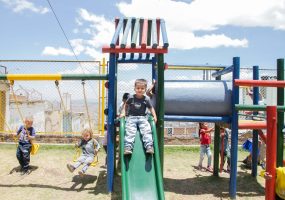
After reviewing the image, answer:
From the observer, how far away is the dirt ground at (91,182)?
18.8 feet

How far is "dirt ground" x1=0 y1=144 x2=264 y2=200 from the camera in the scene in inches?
226

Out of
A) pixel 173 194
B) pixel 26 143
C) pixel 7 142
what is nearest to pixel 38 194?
pixel 26 143

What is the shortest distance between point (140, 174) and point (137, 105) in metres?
1.20

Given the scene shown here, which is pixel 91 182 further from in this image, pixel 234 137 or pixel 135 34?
pixel 135 34

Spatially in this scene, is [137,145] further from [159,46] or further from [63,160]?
[63,160]

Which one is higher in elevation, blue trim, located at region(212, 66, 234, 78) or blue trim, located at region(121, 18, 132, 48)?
blue trim, located at region(121, 18, 132, 48)

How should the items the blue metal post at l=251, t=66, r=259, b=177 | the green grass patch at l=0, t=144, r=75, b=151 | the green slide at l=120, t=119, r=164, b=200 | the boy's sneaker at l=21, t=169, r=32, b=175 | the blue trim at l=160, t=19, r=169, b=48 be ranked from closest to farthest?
the green slide at l=120, t=119, r=164, b=200, the blue trim at l=160, t=19, r=169, b=48, the blue metal post at l=251, t=66, r=259, b=177, the boy's sneaker at l=21, t=169, r=32, b=175, the green grass patch at l=0, t=144, r=75, b=151

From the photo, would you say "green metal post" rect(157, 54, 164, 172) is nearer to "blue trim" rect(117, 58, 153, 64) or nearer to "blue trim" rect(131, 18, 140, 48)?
"blue trim" rect(131, 18, 140, 48)

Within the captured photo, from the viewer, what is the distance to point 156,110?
567 cm

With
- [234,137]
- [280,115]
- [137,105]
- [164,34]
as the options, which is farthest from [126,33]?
[280,115]

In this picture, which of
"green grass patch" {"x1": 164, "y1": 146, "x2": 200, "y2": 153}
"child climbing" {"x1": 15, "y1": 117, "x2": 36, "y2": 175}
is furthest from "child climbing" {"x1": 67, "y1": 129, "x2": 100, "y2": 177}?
"green grass patch" {"x1": 164, "y1": 146, "x2": 200, "y2": 153}

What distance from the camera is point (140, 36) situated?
611 cm

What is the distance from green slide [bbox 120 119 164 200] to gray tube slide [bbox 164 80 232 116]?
0.75 m

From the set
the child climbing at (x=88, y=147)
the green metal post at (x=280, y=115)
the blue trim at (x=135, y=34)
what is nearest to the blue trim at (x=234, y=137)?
the green metal post at (x=280, y=115)
